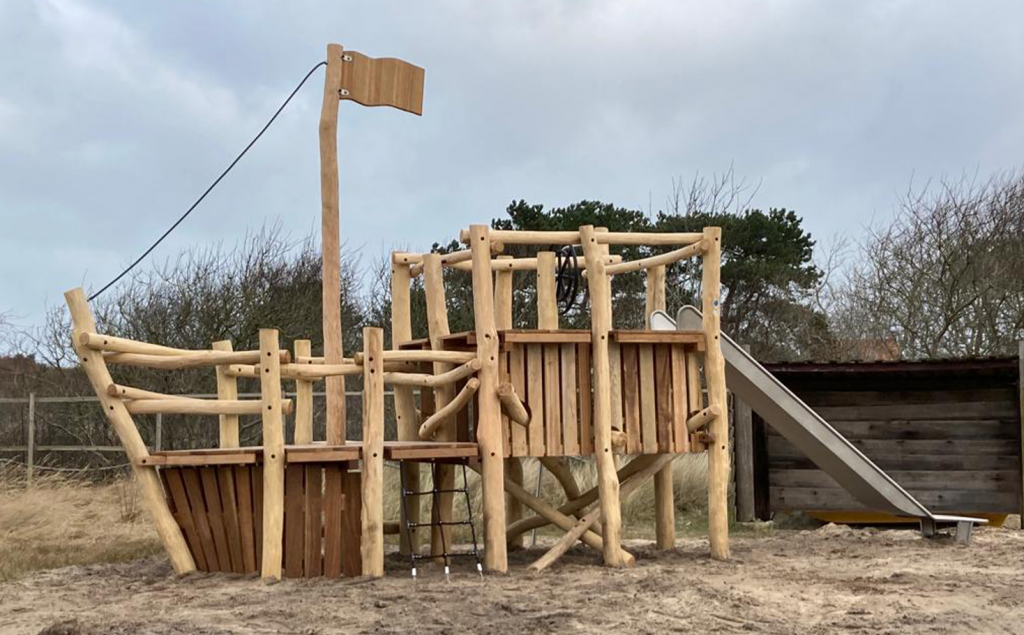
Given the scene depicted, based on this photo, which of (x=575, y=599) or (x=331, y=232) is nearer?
(x=575, y=599)

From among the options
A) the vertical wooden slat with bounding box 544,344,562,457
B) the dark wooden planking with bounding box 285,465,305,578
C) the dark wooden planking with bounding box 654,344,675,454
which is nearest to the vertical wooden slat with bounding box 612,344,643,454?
the dark wooden planking with bounding box 654,344,675,454

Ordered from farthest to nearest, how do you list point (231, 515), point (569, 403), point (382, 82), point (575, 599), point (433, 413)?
point (433, 413) < point (382, 82) < point (569, 403) < point (231, 515) < point (575, 599)

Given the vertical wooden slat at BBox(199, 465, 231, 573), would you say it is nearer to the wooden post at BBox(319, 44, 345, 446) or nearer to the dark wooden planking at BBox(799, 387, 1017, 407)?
the wooden post at BBox(319, 44, 345, 446)

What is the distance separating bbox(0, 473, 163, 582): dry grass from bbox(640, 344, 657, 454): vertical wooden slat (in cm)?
418

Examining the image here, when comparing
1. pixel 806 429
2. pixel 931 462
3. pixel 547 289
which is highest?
pixel 547 289

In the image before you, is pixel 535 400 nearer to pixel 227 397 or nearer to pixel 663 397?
pixel 663 397

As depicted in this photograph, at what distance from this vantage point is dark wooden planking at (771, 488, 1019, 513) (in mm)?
12305

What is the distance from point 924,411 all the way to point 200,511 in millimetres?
7721

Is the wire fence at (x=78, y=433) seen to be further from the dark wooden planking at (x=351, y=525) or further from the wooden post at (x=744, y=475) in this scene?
the dark wooden planking at (x=351, y=525)

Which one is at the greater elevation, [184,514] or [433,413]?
[433,413]

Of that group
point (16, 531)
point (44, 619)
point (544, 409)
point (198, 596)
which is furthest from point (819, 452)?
point (16, 531)

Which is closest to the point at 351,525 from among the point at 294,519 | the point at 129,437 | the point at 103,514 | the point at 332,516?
the point at 332,516

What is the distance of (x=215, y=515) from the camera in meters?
8.19

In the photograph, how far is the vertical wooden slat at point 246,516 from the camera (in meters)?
8.05
